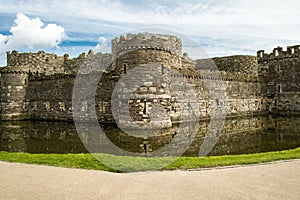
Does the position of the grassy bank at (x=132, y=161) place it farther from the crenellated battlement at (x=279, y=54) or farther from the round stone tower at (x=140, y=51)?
the crenellated battlement at (x=279, y=54)

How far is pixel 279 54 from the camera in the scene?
2803 cm

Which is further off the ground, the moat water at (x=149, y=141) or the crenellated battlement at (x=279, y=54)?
the crenellated battlement at (x=279, y=54)

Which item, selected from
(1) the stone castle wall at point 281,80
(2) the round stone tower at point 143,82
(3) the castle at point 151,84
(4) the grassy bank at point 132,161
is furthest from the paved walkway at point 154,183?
(1) the stone castle wall at point 281,80

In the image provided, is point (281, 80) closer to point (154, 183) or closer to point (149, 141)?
point (149, 141)

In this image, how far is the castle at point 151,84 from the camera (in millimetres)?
15125

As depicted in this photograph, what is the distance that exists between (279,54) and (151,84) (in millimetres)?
17978

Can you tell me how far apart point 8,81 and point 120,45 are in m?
11.0

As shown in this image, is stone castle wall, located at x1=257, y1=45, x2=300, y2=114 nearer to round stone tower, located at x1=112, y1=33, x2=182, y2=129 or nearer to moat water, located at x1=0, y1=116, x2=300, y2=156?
moat water, located at x1=0, y1=116, x2=300, y2=156

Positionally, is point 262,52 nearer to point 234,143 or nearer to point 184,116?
point 184,116

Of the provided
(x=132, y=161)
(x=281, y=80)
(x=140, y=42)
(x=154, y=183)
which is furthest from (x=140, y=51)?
(x=281, y=80)

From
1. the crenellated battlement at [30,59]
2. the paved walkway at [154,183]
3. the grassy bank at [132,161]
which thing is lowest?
the paved walkway at [154,183]

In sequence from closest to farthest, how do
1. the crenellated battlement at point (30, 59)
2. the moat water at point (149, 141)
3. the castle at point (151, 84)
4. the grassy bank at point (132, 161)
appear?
1. the grassy bank at point (132, 161)
2. the moat water at point (149, 141)
3. the castle at point (151, 84)
4. the crenellated battlement at point (30, 59)

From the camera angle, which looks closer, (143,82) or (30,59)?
(143,82)

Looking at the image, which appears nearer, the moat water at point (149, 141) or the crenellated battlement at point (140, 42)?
the moat water at point (149, 141)
